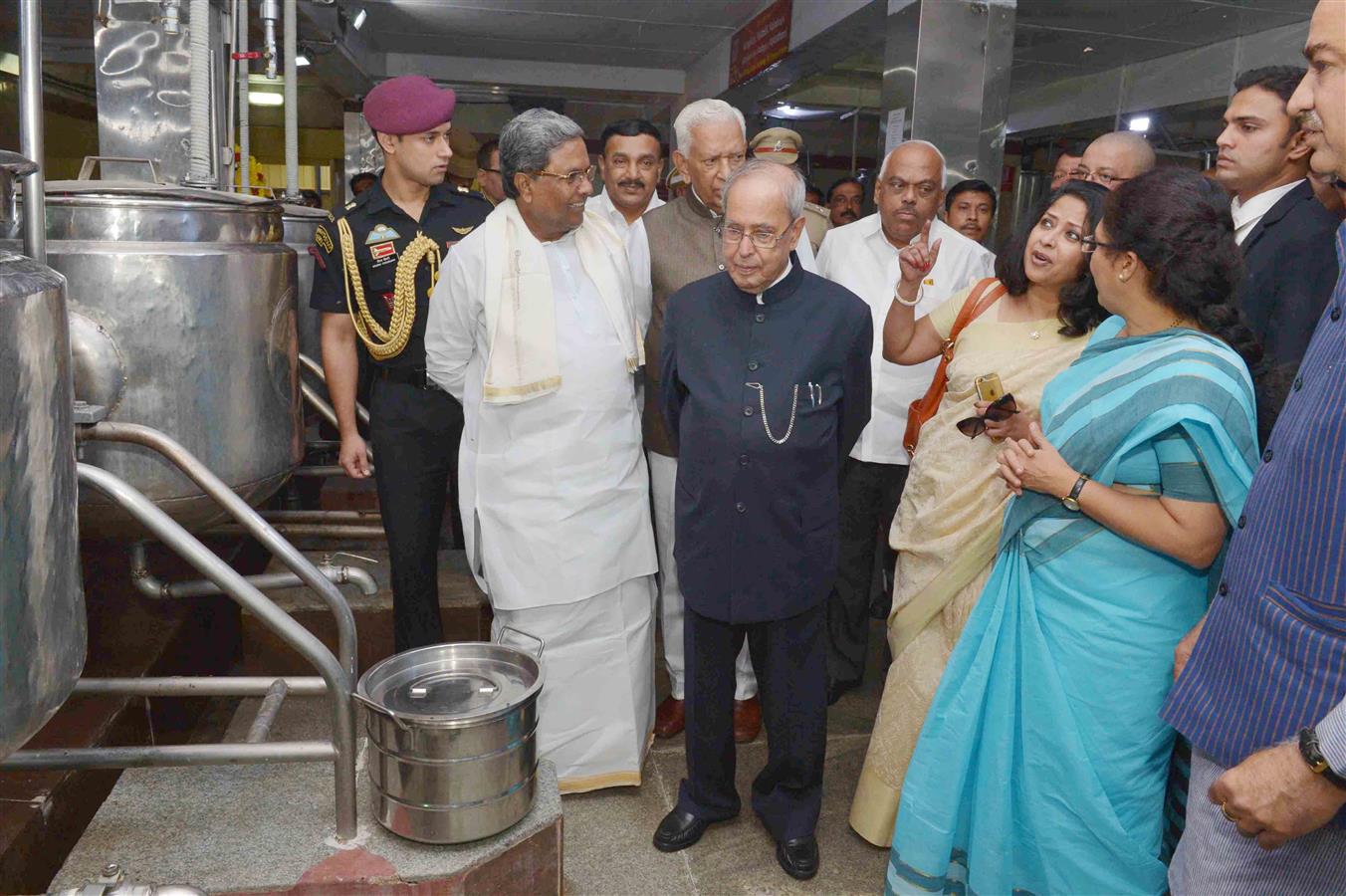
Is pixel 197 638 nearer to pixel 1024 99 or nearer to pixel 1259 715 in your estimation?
pixel 1259 715

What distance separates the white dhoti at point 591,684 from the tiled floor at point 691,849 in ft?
0.26

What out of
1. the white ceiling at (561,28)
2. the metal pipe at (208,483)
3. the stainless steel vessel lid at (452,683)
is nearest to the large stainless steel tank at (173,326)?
the metal pipe at (208,483)

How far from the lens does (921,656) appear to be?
2348 millimetres

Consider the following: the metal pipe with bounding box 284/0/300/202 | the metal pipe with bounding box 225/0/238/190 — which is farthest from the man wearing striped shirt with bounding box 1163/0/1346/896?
the metal pipe with bounding box 284/0/300/202

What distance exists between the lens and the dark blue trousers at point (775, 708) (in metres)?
2.28

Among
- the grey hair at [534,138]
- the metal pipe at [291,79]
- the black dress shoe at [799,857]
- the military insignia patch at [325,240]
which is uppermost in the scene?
the metal pipe at [291,79]

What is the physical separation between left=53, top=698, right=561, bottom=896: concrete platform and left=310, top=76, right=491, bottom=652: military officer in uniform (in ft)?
3.12

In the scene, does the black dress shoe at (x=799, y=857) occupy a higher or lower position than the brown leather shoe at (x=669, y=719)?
lower

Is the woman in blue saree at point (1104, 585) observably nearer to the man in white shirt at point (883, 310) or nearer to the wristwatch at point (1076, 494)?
the wristwatch at point (1076, 494)

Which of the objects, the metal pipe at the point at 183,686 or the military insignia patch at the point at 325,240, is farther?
the military insignia patch at the point at 325,240

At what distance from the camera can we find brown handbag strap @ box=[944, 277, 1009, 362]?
96.5 inches

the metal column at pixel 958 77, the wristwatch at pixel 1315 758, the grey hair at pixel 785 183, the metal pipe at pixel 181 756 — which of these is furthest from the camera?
the metal column at pixel 958 77

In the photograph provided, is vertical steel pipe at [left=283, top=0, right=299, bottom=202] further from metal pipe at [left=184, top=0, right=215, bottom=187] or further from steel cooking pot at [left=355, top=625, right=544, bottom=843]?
steel cooking pot at [left=355, top=625, right=544, bottom=843]

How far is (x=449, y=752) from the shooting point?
1.71 meters
